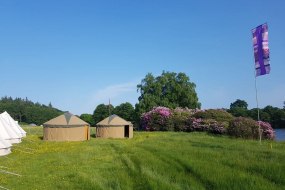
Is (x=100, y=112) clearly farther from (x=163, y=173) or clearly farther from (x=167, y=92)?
(x=163, y=173)

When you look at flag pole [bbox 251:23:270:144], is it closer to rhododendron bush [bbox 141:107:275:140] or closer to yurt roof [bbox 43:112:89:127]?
rhododendron bush [bbox 141:107:275:140]

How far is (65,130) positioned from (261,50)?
24.8m

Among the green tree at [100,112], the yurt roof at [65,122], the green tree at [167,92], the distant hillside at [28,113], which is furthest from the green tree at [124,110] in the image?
the yurt roof at [65,122]

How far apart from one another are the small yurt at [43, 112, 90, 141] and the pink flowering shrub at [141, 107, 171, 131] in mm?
14902

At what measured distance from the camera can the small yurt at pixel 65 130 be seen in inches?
1639

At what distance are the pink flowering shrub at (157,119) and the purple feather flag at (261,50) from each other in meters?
32.0

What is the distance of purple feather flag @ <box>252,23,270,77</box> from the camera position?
22453mm

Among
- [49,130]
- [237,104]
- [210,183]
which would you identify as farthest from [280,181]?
[237,104]

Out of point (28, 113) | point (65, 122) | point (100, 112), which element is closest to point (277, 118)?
point (65, 122)

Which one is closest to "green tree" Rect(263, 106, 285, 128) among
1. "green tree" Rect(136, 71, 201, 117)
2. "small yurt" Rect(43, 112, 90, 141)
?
"green tree" Rect(136, 71, 201, 117)

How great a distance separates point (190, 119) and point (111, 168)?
35316mm

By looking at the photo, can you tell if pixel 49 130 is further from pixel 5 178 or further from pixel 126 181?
pixel 126 181

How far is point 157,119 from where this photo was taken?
181 ft

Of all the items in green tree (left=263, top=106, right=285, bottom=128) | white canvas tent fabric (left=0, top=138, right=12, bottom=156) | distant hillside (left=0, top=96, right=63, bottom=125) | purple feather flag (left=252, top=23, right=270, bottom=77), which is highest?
distant hillside (left=0, top=96, right=63, bottom=125)
